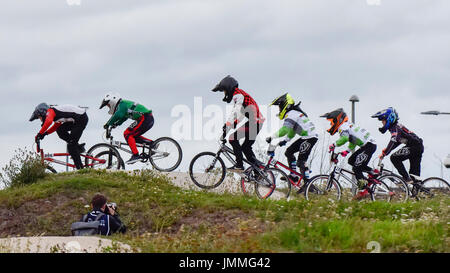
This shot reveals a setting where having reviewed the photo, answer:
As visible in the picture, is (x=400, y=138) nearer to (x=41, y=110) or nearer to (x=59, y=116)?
(x=59, y=116)

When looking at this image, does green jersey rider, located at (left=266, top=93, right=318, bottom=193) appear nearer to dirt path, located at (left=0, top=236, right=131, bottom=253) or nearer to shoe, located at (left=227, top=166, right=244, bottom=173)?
shoe, located at (left=227, top=166, right=244, bottom=173)

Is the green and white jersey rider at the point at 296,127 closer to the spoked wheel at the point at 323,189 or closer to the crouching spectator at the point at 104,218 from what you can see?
the spoked wheel at the point at 323,189

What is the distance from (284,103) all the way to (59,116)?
6.58 m

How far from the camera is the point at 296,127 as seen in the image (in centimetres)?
1817

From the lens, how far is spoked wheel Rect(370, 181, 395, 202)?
60.2ft

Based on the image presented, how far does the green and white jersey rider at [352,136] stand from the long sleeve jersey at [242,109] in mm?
1908

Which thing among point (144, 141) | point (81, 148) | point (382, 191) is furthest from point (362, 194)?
point (81, 148)

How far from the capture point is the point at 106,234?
1447 centimetres

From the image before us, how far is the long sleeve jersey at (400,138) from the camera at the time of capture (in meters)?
18.9

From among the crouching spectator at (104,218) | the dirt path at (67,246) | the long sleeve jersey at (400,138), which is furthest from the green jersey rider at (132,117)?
the dirt path at (67,246)

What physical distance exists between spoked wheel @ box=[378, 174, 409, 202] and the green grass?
1217 mm
